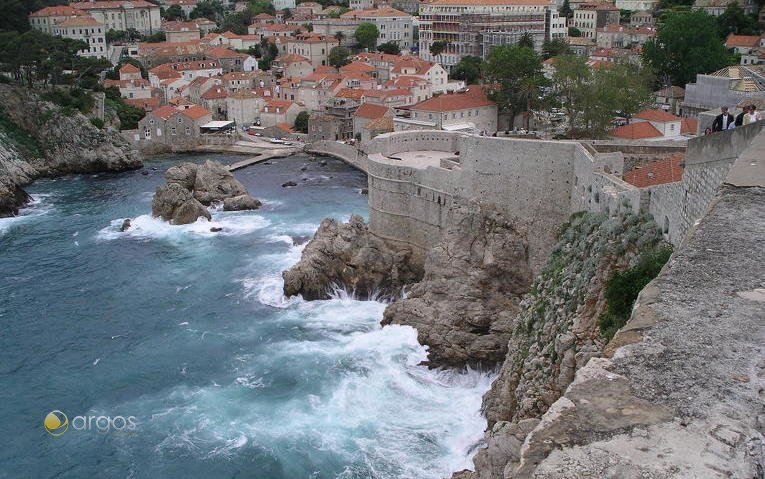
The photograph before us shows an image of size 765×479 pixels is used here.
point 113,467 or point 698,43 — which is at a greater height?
point 698,43

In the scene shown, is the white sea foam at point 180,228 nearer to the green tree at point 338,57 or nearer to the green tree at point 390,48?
the green tree at point 338,57

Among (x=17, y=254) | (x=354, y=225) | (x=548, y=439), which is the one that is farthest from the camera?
(x=17, y=254)

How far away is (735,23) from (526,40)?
1771 centimetres

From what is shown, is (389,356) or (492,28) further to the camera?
(492,28)

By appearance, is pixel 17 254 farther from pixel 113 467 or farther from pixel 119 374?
pixel 113 467

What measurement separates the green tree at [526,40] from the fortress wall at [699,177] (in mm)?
58252

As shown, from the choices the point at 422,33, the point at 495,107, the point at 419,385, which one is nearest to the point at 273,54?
the point at 422,33

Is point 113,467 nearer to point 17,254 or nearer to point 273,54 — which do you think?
point 17,254

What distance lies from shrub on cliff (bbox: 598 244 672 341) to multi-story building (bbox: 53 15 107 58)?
79481 mm

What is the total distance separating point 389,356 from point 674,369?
1634 centimetres

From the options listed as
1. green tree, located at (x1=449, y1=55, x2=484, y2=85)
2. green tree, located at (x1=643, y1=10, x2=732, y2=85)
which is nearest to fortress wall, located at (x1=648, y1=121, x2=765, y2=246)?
green tree, located at (x1=643, y1=10, x2=732, y2=85)

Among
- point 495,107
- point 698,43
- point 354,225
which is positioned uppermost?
point 698,43

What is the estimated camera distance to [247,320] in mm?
26094

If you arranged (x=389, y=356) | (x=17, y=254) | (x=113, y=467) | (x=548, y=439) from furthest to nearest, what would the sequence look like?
(x=17, y=254), (x=389, y=356), (x=113, y=467), (x=548, y=439)
